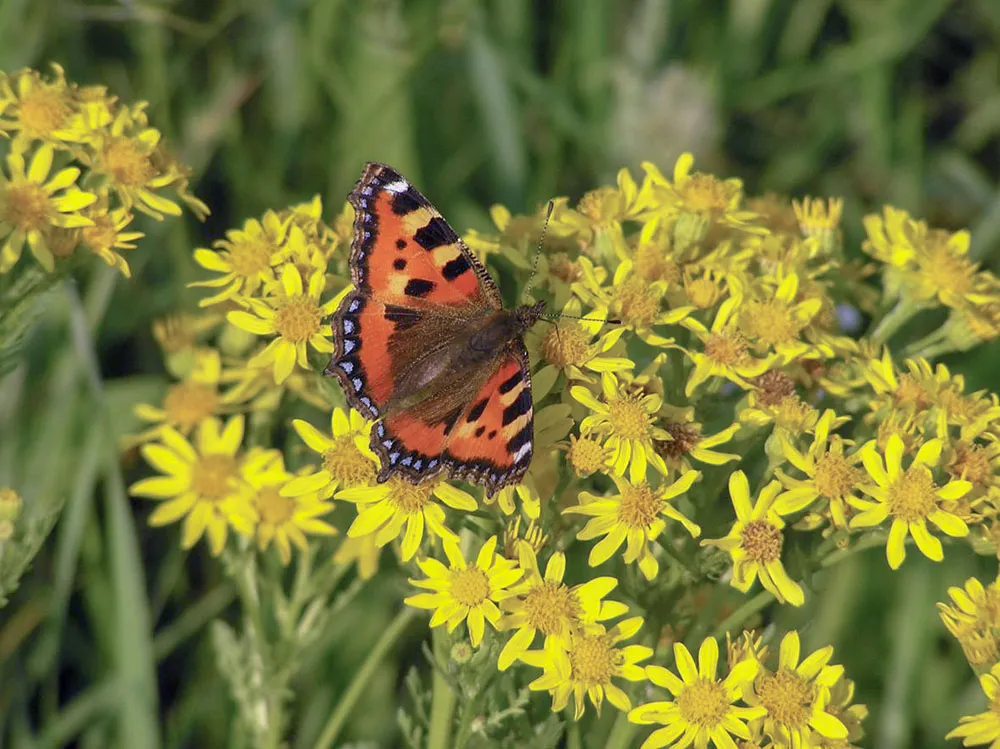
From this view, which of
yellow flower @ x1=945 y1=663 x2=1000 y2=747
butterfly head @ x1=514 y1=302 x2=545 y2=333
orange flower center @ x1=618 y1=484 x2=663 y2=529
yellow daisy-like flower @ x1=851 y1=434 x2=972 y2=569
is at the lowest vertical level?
yellow flower @ x1=945 y1=663 x2=1000 y2=747

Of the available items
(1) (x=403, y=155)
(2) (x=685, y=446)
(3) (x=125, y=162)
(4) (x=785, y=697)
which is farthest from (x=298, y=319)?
(1) (x=403, y=155)

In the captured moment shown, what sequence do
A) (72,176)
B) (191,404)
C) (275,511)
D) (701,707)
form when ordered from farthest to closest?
(191,404), (275,511), (72,176), (701,707)

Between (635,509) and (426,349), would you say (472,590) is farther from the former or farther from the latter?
(426,349)

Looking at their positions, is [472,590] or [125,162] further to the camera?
[125,162]

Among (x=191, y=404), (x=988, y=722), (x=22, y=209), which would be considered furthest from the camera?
(x=191, y=404)

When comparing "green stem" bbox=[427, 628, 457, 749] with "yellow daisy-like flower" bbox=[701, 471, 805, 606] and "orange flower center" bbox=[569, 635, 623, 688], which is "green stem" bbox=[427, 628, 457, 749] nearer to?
"orange flower center" bbox=[569, 635, 623, 688]

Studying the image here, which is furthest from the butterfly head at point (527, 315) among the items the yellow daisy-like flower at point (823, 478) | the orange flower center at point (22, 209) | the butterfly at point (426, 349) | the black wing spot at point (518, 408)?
the orange flower center at point (22, 209)

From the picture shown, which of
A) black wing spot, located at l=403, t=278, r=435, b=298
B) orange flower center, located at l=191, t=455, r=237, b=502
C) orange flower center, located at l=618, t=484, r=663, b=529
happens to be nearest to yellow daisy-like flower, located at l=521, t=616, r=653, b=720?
orange flower center, located at l=618, t=484, r=663, b=529
